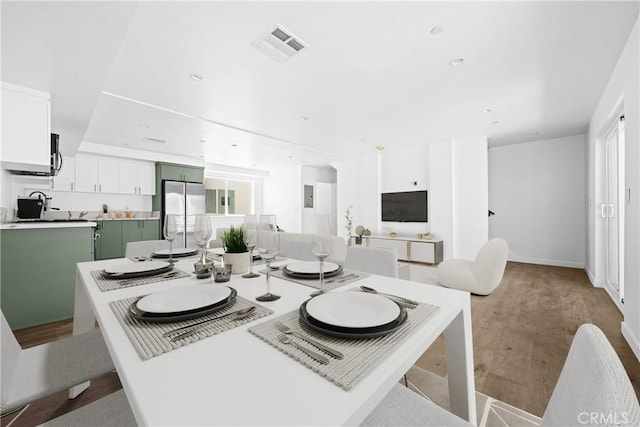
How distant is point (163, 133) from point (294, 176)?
3.89 meters

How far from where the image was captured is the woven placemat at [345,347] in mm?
521

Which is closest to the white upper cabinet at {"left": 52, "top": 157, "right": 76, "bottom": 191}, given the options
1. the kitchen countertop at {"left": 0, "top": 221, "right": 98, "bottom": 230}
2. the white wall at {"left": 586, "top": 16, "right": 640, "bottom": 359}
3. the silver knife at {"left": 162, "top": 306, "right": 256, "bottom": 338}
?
the kitchen countertop at {"left": 0, "top": 221, "right": 98, "bottom": 230}

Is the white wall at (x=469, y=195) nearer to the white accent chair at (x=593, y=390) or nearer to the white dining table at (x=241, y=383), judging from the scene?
the white dining table at (x=241, y=383)

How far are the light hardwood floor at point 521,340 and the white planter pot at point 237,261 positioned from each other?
1127 millimetres

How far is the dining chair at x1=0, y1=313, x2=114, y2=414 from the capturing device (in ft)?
2.90

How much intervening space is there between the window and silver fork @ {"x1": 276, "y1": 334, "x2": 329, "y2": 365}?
7.56 m

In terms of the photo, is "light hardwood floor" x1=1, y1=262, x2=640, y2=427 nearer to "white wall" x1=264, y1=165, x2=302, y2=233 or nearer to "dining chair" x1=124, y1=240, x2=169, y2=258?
"dining chair" x1=124, y1=240, x2=169, y2=258

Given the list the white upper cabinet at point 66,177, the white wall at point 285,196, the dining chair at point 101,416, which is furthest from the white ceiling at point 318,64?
the white wall at point 285,196

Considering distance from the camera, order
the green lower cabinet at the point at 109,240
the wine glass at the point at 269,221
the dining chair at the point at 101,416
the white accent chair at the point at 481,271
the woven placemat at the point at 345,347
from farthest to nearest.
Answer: the green lower cabinet at the point at 109,240 < the white accent chair at the point at 481,271 < the wine glass at the point at 269,221 < the dining chair at the point at 101,416 < the woven placemat at the point at 345,347

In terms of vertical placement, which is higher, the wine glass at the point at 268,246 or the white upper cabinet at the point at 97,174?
the white upper cabinet at the point at 97,174

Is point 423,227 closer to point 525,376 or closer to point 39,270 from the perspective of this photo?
point 525,376

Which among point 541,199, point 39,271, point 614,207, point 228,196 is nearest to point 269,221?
point 39,271

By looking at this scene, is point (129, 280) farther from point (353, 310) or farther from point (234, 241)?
point (353, 310)

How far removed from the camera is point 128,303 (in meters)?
0.91
